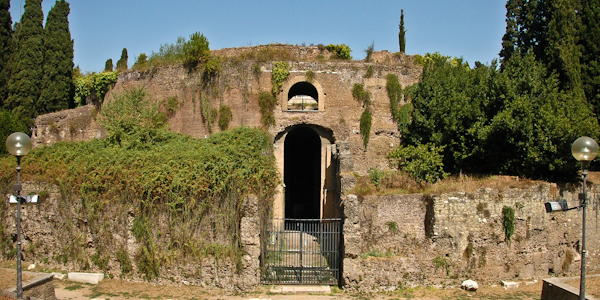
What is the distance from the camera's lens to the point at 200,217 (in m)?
12.3

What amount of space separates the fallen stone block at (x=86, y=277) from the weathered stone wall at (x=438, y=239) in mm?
6157

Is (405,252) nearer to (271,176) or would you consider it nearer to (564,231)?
(271,176)

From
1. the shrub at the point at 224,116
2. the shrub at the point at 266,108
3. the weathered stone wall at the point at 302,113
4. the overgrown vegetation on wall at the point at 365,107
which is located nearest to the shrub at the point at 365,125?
the overgrown vegetation on wall at the point at 365,107

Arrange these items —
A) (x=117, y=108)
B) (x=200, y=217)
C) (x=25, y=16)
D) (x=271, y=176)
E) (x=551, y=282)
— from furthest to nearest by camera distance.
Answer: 1. (x=25, y=16)
2. (x=117, y=108)
3. (x=271, y=176)
4. (x=200, y=217)
5. (x=551, y=282)

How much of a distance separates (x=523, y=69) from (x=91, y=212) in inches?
563

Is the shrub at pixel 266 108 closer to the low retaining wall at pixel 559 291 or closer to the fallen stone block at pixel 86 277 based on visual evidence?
the fallen stone block at pixel 86 277

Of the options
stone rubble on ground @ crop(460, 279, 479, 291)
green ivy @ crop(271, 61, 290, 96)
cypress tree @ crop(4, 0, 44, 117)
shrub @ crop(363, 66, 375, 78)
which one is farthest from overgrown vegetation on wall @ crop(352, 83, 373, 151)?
cypress tree @ crop(4, 0, 44, 117)

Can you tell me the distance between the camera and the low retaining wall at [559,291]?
30.9 ft

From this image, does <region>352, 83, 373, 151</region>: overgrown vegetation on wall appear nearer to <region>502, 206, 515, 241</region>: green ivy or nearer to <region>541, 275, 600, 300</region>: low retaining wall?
<region>502, 206, 515, 241</region>: green ivy

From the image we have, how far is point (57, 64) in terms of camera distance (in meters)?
25.1

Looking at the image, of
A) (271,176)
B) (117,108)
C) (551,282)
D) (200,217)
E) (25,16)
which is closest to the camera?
(551,282)

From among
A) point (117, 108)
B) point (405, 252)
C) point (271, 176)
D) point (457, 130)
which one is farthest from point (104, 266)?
point (457, 130)

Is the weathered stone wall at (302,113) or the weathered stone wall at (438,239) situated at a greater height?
the weathered stone wall at (302,113)

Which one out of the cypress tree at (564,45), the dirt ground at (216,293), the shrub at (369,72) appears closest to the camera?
the dirt ground at (216,293)
